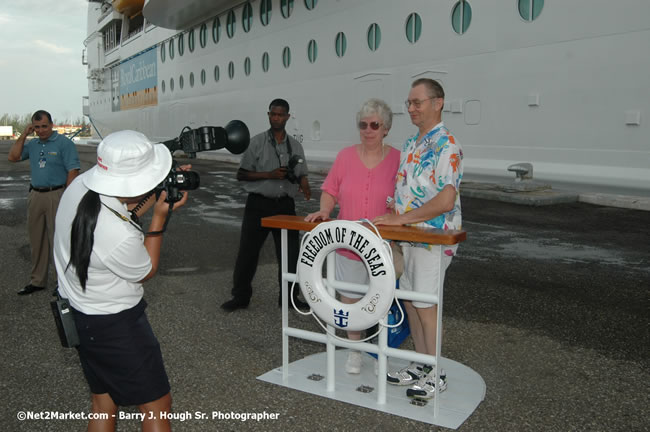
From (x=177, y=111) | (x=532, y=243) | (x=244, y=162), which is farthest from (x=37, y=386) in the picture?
(x=177, y=111)

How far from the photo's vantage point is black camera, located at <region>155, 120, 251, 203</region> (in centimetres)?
257

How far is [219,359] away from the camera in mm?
4316

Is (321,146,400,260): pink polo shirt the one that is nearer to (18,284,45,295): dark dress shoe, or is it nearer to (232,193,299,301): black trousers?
(232,193,299,301): black trousers

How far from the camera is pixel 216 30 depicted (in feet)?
88.0

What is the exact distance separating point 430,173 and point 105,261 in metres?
1.89

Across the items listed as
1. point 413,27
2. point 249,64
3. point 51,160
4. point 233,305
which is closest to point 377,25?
point 413,27

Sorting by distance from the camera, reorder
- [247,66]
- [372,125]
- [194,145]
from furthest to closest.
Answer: [247,66]
[372,125]
[194,145]

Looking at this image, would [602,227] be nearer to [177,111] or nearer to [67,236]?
[67,236]

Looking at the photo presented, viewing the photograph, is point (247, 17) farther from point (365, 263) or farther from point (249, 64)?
point (365, 263)

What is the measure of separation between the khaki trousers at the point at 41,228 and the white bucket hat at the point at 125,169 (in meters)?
4.11

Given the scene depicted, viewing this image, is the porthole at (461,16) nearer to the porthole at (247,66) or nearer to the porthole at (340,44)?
Answer: the porthole at (340,44)

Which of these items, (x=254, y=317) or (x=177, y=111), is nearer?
(x=254, y=317)

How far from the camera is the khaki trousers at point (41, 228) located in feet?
20.0

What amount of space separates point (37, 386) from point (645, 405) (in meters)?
3.62
